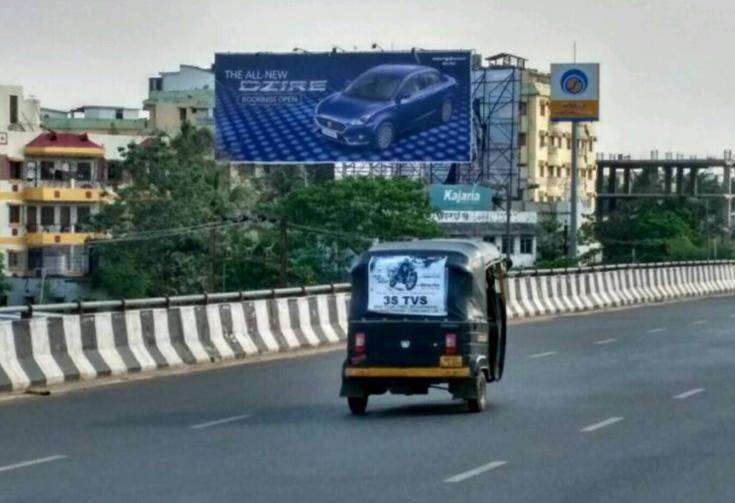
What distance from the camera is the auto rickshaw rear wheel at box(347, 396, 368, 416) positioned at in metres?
21.3

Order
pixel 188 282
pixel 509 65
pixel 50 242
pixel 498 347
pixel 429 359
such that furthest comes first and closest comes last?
1. pixel 509 65
2. pixel 50 242
3. pixel 188 282
4. pixel 498 347
5. pixel 429 359

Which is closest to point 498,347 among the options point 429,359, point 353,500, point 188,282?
point 429,359

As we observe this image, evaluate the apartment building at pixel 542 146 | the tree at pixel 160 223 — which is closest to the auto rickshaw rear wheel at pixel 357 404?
the tree at pixel 160 223

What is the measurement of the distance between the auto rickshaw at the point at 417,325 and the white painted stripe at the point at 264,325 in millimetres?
10598

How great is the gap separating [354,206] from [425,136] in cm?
948

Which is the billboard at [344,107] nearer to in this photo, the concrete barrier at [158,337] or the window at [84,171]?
the window at [84,171]

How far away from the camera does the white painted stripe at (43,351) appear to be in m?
24.9

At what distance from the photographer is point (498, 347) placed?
74.8 ft

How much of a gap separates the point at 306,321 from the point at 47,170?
6327 cm

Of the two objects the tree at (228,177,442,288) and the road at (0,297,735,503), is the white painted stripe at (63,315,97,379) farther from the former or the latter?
the tree at (228,177,442,288)

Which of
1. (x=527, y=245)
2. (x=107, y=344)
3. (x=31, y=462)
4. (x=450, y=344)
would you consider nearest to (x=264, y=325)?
(x=107, y=344)

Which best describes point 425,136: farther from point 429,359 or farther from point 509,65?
point 429,359

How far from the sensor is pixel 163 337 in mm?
28797

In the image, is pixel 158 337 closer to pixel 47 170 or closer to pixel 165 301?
pixel 165 301
